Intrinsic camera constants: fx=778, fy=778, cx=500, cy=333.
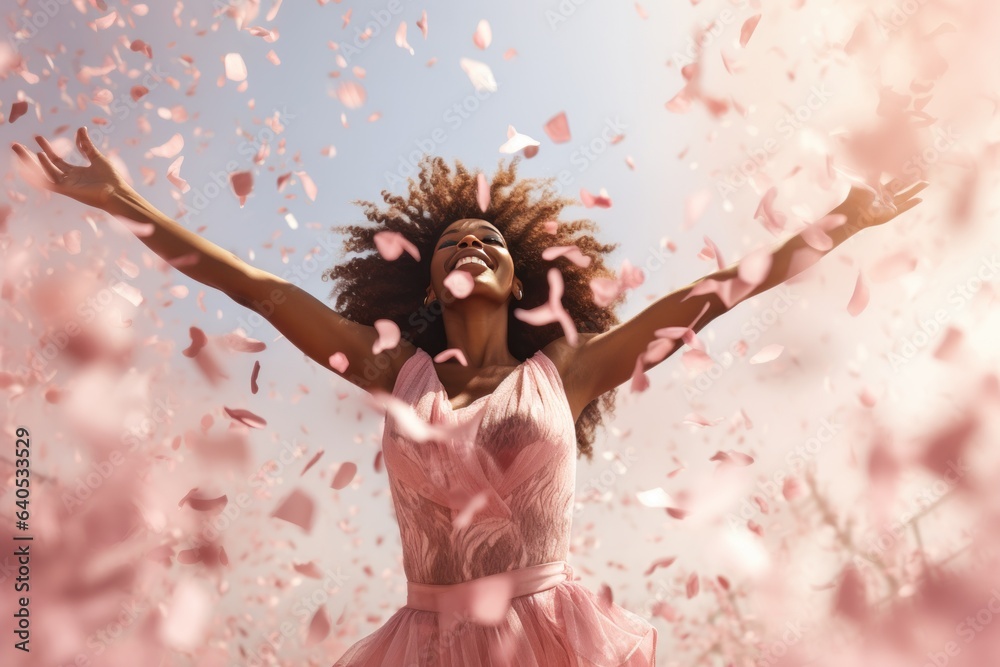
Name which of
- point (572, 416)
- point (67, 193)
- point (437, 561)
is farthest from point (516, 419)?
point (67, 193)

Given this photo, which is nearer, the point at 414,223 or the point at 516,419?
the point at 516,419

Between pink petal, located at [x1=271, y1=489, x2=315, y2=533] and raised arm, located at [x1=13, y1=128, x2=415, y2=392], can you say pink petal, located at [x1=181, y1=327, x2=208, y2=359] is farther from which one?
pink petal, located at [x1=271, y1=489, x2=315, y2=533]

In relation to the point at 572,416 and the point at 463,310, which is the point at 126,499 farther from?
the point at 572,416

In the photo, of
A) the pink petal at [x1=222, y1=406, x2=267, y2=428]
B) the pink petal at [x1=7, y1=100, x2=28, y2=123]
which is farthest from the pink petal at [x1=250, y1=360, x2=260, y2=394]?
the pink petal at [x1=7, y1=100, x2=28, y2=123]

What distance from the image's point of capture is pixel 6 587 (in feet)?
8.58

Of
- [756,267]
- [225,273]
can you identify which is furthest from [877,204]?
[225,273]

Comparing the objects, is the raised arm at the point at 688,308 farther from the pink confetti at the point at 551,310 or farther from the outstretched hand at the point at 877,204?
the pink confetti at the point at 551,310

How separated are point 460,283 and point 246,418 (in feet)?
2.83

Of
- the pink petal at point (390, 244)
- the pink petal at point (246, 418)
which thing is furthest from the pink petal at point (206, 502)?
the pink petal at point (390, 244)

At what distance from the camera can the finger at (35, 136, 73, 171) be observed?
2646mm

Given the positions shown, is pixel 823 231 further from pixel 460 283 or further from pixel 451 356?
pixel 451 356

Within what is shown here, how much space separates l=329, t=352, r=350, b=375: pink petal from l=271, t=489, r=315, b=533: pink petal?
51 cm

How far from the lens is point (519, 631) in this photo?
218 cm

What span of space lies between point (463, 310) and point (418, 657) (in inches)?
47.6
